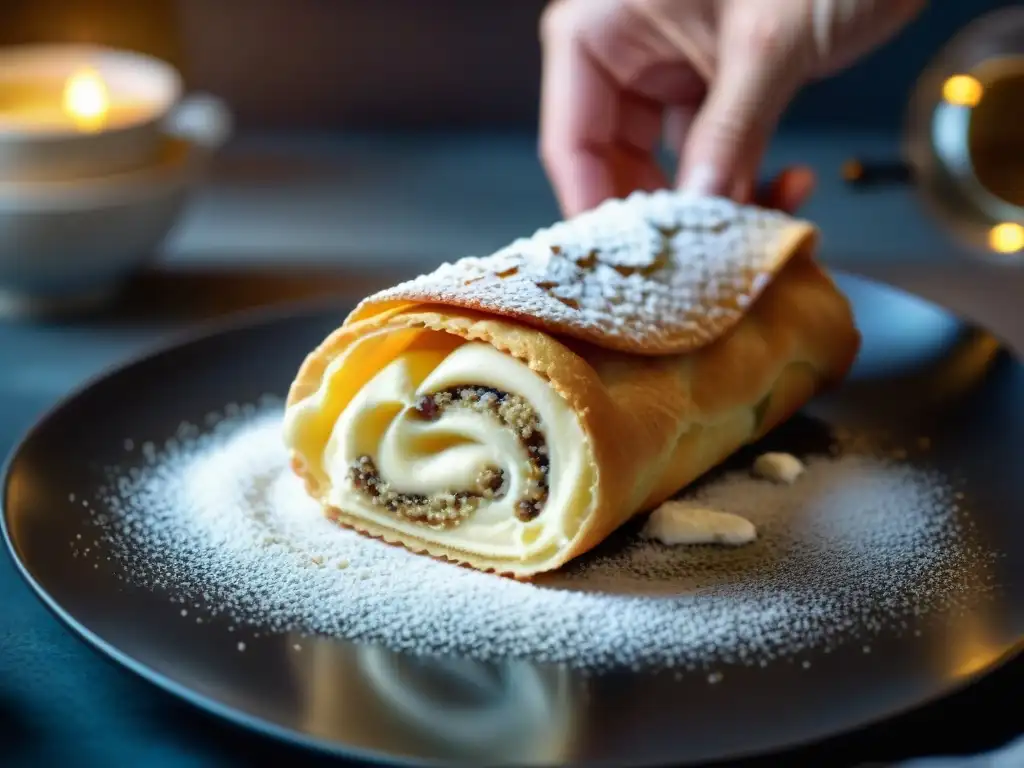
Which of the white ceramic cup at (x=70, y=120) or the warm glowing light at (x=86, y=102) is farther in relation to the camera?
the warm glowing light at (x=86, y=102)

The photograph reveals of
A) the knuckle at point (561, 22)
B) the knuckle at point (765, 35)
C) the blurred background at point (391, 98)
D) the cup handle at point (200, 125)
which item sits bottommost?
the blurred background at point (391, 98)

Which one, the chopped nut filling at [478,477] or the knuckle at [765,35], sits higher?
the knuckle at [765,35]

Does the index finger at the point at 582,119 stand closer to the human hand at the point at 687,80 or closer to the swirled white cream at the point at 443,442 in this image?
the human hand at the point at 687,80

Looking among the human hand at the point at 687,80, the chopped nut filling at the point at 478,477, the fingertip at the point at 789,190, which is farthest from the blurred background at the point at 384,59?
the chopped nut filling at the point at 478,477

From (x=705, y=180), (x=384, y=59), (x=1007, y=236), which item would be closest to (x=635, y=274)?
(x=705, y=180)

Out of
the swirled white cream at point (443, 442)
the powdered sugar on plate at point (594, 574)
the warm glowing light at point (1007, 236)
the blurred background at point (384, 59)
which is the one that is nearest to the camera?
the powdered sugar on plate at point (594, 574)

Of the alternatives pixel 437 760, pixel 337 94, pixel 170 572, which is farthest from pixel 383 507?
pixel 337 94

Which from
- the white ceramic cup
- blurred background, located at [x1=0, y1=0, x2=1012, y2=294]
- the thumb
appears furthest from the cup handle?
the thumb
